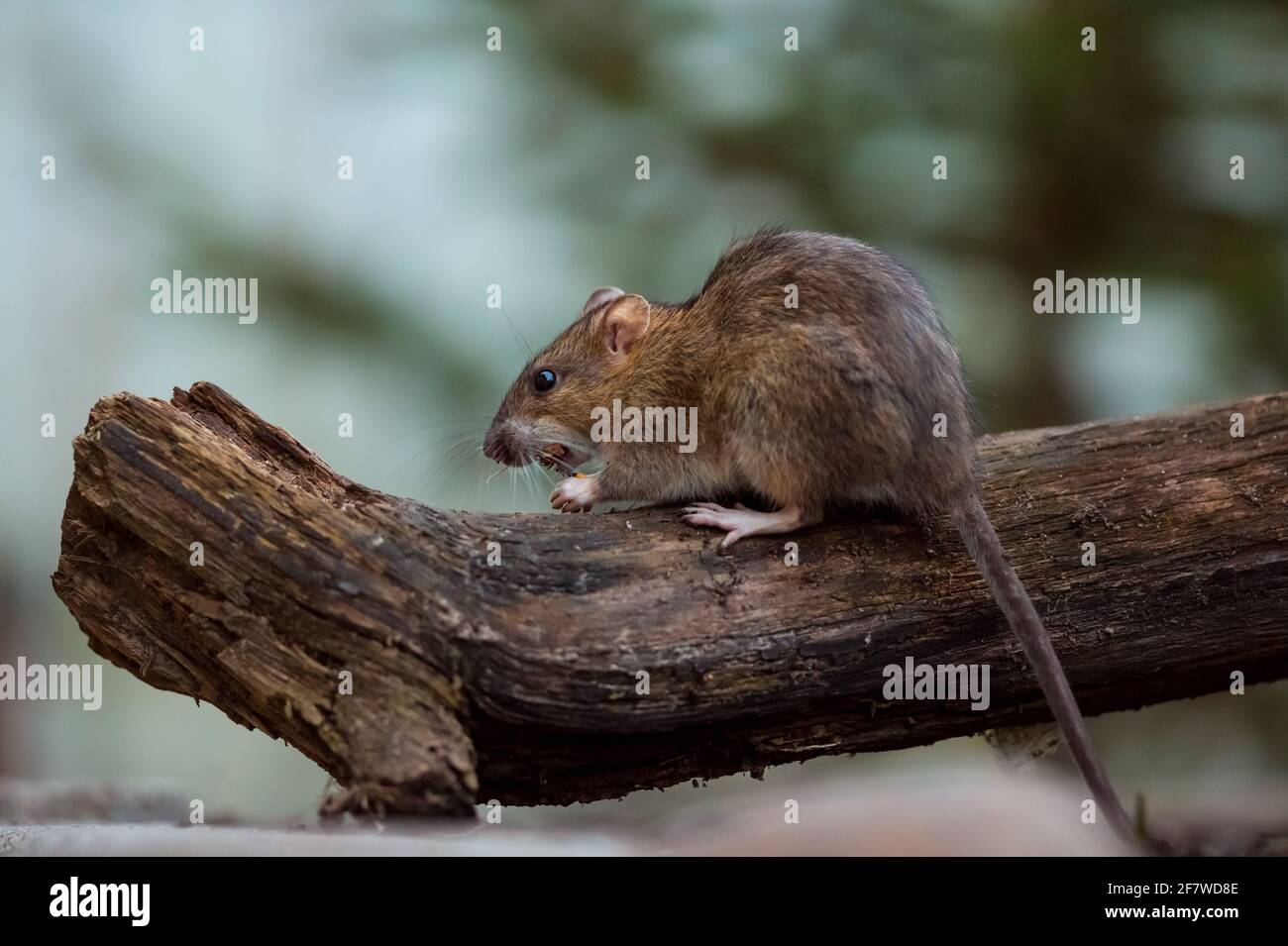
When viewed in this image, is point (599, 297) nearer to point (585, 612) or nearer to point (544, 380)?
point (544, 380)

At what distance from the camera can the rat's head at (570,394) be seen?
477 centimetres

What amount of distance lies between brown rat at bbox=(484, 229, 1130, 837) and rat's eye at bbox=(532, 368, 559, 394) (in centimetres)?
34

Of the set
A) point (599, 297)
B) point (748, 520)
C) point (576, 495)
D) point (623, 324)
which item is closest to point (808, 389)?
point (748, 520)

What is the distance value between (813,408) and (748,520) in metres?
0.45

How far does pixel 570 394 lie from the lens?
4785 millimetres

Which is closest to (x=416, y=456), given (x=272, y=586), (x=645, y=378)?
(x=645, y=378)

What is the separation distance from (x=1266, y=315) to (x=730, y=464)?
5613mm

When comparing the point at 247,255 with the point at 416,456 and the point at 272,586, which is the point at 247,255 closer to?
the point at 416,456

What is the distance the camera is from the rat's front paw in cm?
436

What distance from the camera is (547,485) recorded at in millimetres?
5840

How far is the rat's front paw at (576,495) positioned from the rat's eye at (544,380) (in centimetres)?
56

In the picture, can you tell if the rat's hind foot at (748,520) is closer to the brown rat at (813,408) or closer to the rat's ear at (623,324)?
the brown rat at (813,408)

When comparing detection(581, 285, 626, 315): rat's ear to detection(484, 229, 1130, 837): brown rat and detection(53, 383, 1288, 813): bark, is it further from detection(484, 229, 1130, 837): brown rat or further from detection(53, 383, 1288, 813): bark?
detection(53, 383, 1288, 813): bark

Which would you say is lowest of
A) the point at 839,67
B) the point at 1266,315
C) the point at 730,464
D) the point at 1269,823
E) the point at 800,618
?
the point at 1269,823
